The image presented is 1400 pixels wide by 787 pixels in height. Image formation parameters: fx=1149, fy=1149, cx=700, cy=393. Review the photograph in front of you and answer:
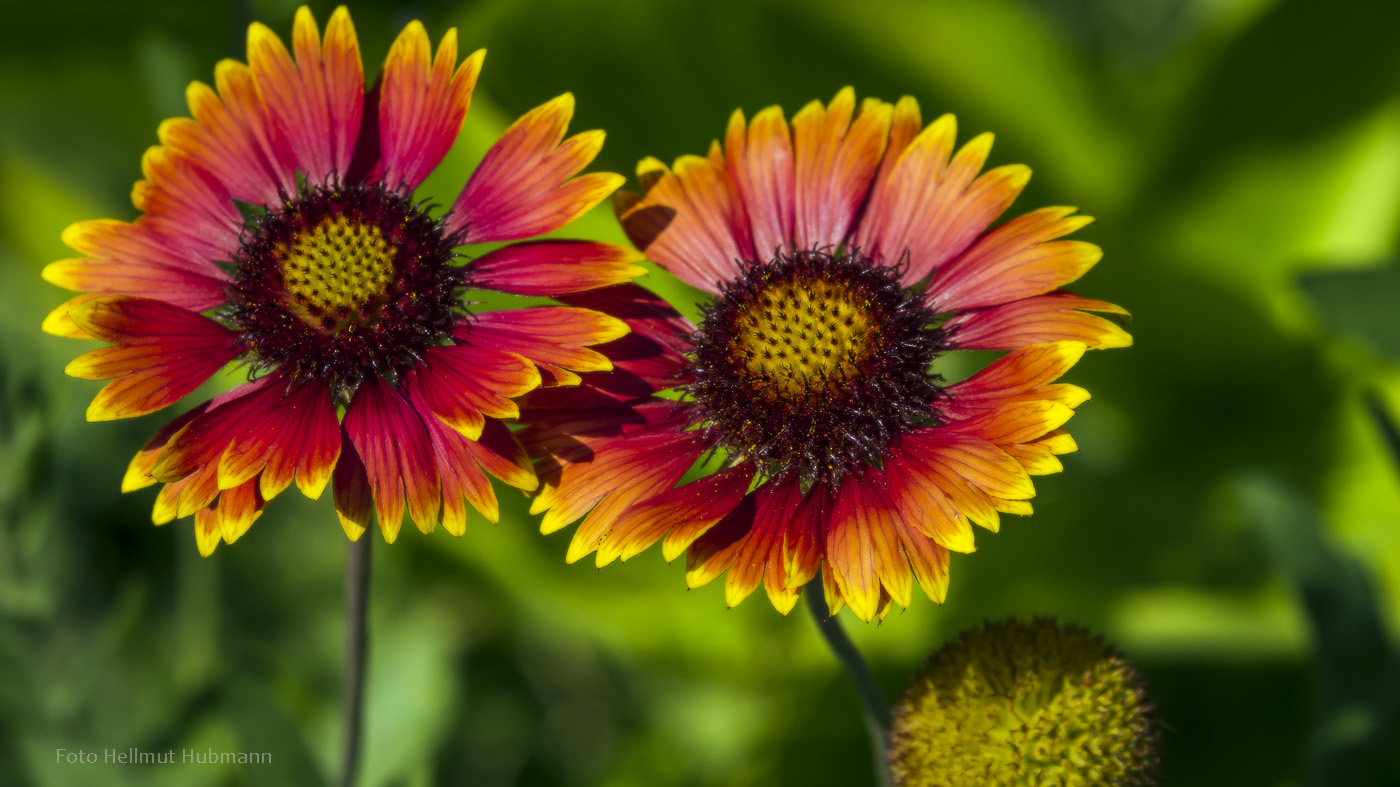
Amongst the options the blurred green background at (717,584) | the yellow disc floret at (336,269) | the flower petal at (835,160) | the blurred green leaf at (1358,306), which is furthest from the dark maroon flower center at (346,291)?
the blurred green leaf at (1358,306)

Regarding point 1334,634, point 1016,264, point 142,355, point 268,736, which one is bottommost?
point 268,736

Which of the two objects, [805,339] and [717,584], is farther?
[717,584]

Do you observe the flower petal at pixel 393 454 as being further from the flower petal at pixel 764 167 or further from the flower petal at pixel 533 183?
the flower petal at pixel 764 167

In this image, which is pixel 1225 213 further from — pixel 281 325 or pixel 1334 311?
pixel 281 325

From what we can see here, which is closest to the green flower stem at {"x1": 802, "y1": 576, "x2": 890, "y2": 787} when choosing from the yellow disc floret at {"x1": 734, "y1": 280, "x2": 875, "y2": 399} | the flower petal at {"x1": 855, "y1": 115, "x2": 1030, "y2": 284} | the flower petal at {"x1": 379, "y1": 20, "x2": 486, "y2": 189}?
the yellow disc floret at {"x1": 734, "y1": 280, "x2": 875, "y2": 399}

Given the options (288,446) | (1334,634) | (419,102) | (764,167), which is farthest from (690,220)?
(1334,634)

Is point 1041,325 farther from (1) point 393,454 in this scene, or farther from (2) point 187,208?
(2) point 187,208
